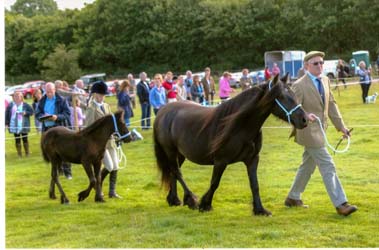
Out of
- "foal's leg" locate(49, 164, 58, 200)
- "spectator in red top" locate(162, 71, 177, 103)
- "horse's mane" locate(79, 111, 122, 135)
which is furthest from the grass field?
"spectator in red top" locate(162, 71, 177, 103)

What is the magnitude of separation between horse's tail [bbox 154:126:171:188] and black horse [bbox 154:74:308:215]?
0.77 ft

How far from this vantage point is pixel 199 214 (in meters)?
7.70

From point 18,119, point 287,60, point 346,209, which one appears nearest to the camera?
point 346,209

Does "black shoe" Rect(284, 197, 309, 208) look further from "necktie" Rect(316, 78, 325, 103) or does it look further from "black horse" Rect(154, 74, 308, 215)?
"necktie" Rect(316, 78, 325, 103)

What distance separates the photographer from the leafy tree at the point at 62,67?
229 ft

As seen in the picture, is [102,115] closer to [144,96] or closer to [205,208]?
[205,208]

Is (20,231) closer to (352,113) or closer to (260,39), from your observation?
(352,113)

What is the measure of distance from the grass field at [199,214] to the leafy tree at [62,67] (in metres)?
58.5

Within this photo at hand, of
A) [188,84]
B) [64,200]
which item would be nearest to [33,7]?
[188,84]

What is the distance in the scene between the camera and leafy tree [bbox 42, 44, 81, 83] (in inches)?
2751

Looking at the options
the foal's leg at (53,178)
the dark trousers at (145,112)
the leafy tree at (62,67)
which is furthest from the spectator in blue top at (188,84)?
the leafy tree at (62,67)

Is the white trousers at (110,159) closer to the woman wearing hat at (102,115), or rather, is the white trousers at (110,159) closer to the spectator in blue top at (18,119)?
the woman wearing hat at (102,115)

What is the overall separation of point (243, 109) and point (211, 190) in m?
1.22

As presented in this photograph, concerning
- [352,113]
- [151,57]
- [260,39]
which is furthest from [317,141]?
[151,57]
